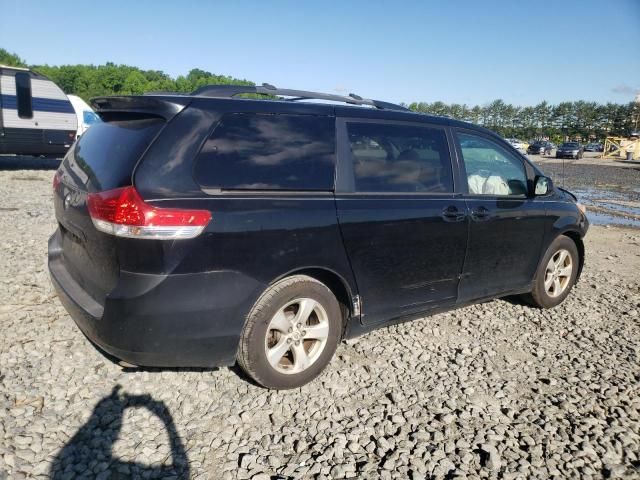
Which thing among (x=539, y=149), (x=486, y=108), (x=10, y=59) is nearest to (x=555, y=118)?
(x=486, y=108)

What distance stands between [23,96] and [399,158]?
14.0 metres

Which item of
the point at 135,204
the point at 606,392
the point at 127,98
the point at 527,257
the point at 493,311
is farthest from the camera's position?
the point at 493,311

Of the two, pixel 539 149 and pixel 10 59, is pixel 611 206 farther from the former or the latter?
pixel 10 59

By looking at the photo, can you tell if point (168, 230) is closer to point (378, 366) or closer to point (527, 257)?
point (378, 366)

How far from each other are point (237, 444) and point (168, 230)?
1.22 metres

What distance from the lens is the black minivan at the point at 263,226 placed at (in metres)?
2.51

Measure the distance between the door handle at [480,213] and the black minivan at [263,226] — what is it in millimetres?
12

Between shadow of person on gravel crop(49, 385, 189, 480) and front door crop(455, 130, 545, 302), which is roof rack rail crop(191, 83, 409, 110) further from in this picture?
shadow of person on gravel crop(49, 385, 189, 480)

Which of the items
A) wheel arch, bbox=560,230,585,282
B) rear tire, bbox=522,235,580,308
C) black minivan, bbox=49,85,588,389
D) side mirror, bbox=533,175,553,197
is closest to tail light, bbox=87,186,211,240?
black minivan, bbox=49,85,588,389

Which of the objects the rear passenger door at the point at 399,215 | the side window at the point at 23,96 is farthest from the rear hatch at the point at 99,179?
the side window at the point at 23,96

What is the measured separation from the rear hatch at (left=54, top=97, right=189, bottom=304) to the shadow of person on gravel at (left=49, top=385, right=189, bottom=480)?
68cm

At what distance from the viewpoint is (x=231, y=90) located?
10.1ft

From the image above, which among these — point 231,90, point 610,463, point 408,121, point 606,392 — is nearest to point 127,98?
point 231,90

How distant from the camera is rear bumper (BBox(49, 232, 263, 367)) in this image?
248 centimetres
